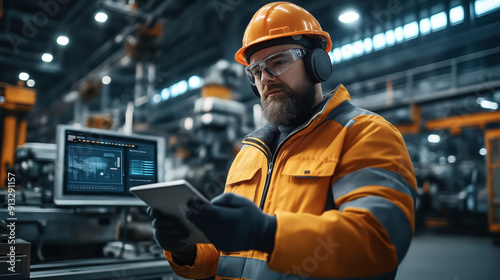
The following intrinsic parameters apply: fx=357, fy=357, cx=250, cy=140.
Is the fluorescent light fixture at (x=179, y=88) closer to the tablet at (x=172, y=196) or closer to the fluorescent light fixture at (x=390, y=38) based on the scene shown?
the fluorescent light fixture at (x=390, y=38)

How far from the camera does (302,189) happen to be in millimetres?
1141

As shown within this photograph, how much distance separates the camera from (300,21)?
55.0 inches

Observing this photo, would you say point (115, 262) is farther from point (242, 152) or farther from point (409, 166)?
point (409, 166)

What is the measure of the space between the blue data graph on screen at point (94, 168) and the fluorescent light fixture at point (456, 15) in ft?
24.0

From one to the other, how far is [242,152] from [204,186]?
459 centimetres

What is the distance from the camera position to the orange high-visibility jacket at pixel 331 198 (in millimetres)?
901

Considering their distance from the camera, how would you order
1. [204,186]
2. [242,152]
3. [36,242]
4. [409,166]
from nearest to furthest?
[409,166] < [242,152] < [36,242] < [204,186]

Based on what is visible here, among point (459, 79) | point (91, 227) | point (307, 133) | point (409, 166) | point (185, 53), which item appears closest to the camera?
point (409, 166)

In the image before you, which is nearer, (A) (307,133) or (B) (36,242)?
(A) (307,133)

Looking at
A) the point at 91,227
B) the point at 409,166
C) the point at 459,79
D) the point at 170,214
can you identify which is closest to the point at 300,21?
the point at 409,166

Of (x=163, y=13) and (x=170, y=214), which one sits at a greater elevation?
(x=163, y=13)

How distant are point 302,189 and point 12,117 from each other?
4525 millimetres

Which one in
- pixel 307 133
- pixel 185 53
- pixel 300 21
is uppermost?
pixel 185 53

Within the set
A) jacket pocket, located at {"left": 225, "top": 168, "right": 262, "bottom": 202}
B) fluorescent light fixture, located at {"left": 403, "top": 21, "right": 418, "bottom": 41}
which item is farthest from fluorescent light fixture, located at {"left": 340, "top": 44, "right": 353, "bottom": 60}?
jacket pocket, located at {"left": 225, "top": 168, "right": 262, "bottom": 202}
